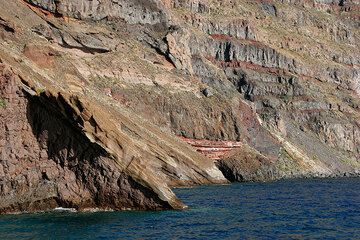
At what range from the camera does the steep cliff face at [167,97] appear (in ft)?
124

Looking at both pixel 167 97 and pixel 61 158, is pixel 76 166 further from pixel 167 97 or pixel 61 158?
pixel 167 97

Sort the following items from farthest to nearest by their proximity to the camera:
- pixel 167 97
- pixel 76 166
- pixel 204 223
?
pixel 167 97
pixel 76 166
pixel 204 223

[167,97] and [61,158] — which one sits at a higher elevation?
[167,97]

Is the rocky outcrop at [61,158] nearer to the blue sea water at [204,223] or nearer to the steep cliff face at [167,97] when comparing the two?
the steep cliff face at [167,97]

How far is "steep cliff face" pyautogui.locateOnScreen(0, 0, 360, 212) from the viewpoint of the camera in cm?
3794

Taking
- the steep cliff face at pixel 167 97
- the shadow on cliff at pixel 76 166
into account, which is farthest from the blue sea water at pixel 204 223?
Answer: the steep cliff face at pixel 167 97

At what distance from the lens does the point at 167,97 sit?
96062 millimetres

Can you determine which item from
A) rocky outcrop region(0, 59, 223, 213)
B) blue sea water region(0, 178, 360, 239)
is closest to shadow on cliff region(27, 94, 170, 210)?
rocky outcrop region(0, 59, 223, 213)

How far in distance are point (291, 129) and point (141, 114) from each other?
4428 centimetres

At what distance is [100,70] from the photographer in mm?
92938

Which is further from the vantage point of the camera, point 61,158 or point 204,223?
point 61,158

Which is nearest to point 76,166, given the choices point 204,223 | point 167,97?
point 204,223

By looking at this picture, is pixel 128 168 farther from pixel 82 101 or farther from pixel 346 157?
pixel 346 157

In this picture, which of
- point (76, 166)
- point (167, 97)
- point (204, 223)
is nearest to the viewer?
point (204, 223)
